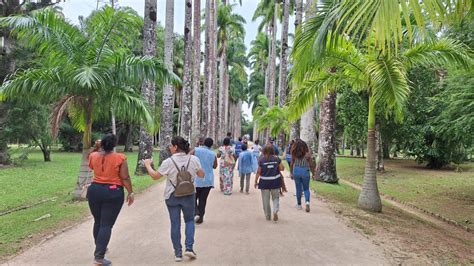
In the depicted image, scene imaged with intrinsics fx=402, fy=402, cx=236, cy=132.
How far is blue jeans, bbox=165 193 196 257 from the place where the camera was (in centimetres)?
579

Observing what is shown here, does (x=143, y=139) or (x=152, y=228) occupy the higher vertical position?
(x=143, y=139)

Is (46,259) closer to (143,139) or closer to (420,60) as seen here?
(420,60)

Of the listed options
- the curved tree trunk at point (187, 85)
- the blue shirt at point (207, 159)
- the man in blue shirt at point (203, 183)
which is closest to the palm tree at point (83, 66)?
the blue shirt at point (207, 159)

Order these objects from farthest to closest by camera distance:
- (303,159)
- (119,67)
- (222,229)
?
(119,67) → (303,159) → (222,229)

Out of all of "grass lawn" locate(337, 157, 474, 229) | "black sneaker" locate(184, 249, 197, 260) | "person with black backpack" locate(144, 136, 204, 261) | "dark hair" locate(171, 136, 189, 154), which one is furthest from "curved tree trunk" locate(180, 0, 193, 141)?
"black sneaker" locate(184, 249, 197, 260)

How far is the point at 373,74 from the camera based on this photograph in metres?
9.48

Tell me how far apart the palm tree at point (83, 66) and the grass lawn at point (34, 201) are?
144 centimetres

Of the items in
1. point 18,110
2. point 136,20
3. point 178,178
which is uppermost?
point 136,20

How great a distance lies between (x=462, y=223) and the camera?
1173cm

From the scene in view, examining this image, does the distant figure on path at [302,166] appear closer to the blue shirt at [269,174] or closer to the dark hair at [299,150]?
the dark hair at [299,150]

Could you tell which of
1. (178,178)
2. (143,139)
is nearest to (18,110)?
(143,139)

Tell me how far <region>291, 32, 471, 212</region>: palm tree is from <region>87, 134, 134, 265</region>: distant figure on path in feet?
17.2

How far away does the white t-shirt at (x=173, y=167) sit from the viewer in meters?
5.93

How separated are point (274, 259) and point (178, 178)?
1.86 m
